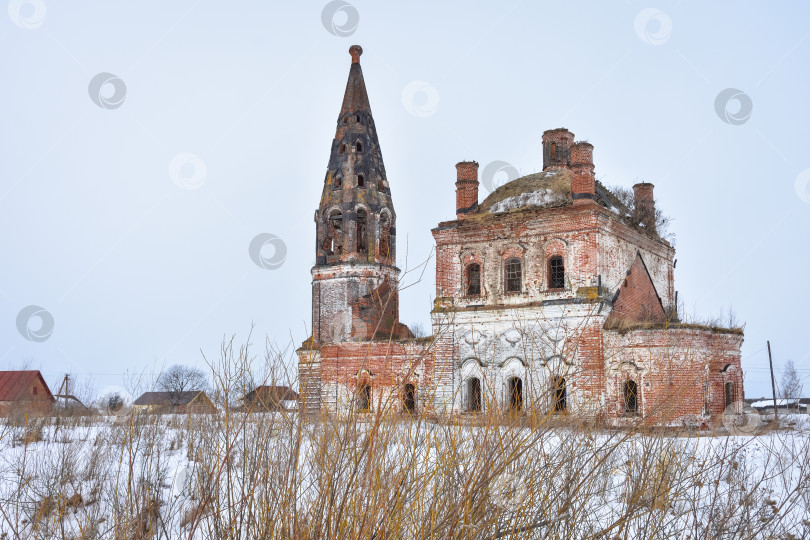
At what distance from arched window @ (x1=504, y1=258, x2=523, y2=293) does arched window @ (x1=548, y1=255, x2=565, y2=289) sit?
0.94 metres

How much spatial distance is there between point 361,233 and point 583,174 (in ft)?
28.9

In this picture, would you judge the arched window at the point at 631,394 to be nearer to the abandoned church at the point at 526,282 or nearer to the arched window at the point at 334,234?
the abandoned church at the point at 526,282

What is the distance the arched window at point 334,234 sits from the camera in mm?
26281

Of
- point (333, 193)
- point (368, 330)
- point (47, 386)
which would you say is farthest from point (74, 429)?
point (47, 386)

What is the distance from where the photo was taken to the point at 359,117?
27.6 meters

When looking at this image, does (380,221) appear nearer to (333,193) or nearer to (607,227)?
(333,193)

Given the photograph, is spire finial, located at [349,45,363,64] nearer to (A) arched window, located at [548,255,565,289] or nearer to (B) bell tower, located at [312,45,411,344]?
(B) bell tower, located at [312,45,411,344]

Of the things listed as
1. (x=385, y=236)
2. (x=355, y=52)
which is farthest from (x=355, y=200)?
(x=355, y=52)

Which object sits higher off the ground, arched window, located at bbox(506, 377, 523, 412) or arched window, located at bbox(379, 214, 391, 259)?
arched window, located at bbox(379, 214, 391, 259)

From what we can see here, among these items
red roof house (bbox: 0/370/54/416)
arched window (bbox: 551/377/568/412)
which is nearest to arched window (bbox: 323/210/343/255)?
red roof house (bbox: 0/370/54/416)

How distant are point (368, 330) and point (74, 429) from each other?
35.6 ft

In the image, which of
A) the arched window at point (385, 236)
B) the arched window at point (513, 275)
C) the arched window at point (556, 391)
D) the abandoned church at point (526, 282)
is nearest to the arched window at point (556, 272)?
the abandoned church at point (526, 282)

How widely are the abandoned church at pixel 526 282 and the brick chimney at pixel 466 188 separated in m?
0.04

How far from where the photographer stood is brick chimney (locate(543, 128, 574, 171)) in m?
25.2
